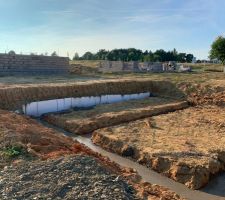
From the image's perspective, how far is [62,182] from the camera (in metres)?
7.65

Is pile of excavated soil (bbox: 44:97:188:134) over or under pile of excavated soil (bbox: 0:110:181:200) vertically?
under

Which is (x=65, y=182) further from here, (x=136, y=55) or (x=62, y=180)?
(x=136, y=55)

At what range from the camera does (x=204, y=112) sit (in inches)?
821

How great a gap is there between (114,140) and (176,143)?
7.96ft

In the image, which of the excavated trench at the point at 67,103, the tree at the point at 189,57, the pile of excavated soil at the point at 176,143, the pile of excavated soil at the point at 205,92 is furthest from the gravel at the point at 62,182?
the tree at the point at 189,57

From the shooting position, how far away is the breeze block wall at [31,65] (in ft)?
91.1

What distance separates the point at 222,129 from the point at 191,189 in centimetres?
665

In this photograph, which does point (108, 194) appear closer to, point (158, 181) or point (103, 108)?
point (158, 181)

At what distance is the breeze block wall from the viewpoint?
91.1 ft

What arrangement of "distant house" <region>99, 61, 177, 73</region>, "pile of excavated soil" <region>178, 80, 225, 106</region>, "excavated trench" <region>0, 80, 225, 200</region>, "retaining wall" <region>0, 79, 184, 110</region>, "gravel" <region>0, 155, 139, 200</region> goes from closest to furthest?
"gravel" <region>0, 155, 139, 200</region> < "excavated trench" <region>0, 80, 225, 200</region> < "retaining wall" <region>0, 79, 184, 110</region> < "pile of excavated soil" <region>178, 80, 225, 106</region> < "distant house" <region>99, 61, 177, 73</region>

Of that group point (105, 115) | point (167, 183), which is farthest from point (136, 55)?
point (167, 183)

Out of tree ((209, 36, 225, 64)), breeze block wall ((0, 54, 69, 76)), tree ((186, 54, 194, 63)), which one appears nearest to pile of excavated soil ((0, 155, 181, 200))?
breeze block wall ((0, 54, 69, 76))

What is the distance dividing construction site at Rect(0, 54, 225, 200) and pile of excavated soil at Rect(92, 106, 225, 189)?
0.03 meters

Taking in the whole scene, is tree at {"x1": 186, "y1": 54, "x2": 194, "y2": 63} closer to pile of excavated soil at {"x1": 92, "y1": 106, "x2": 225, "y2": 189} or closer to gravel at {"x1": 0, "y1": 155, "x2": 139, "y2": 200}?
pile of excavated soil at {"x1": 92, "y1": 106, "x2": 225, "y2": 189}
